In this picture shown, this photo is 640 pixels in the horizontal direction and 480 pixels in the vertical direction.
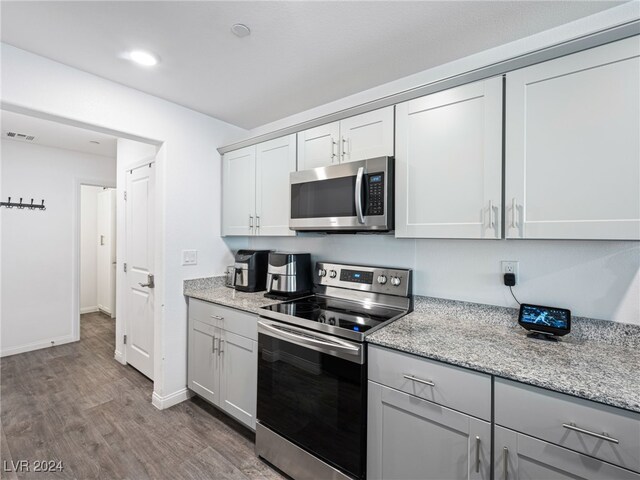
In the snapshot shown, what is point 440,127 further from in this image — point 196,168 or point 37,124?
point 37,124

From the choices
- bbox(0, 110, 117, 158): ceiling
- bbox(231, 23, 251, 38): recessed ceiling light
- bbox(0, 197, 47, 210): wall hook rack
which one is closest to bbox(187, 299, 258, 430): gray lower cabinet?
bbox(231, 23, 251, 38): recessed ceiling light

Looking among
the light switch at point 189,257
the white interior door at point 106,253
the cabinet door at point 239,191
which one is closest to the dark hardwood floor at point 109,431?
the light switch at point 189,257

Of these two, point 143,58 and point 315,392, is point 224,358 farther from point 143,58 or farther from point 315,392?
point 143,58

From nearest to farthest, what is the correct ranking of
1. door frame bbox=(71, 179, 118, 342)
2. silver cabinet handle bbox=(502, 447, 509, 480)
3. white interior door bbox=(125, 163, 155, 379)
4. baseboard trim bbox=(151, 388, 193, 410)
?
silver cabinet handle bbox=(502, 447, 509, 480) → baseboard trim bbox=(151, 388, 193, 410) → white interior door bbox=(125, 163, 155, 379) → door frame bbox=(71, 179, 118, 342)

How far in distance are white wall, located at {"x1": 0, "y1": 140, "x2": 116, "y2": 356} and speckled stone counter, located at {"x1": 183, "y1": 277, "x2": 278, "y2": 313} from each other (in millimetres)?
2500

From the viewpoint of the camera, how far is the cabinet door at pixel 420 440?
3.89 feet

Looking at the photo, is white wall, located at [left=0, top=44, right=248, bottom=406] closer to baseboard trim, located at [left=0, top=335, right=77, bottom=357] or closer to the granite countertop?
the granite countertop

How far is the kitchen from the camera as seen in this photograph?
1.13 meters

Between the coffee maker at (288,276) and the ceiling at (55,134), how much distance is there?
2282 millimetres

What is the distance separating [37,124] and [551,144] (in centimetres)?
426

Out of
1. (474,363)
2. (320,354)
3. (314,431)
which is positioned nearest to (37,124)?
(320,354)

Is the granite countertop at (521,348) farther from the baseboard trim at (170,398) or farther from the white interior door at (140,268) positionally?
the white interior door at (140,268)

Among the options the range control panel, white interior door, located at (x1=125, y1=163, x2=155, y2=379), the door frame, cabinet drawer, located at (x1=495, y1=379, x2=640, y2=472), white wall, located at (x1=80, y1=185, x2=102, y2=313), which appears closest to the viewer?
cabinet drawer, located at (x1=495, y1=379, x2=640, y2=472)

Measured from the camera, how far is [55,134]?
3.32 m
